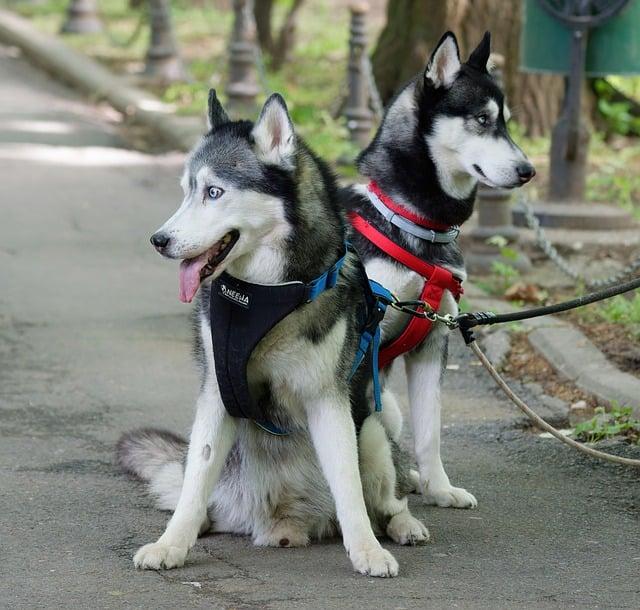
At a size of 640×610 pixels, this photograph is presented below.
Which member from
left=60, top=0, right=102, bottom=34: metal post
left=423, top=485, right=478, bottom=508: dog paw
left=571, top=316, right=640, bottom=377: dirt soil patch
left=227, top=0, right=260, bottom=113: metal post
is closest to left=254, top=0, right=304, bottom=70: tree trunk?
left=227, top=0, right=260, bottom=113: metal post

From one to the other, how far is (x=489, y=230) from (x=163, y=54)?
754 cm

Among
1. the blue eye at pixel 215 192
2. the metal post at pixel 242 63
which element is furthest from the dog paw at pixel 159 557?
the metal post at pixel 242 63

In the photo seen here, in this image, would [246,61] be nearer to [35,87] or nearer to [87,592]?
[35,87]

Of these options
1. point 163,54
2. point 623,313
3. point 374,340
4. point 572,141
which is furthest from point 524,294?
point 163,54

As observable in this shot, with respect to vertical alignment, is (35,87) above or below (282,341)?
below

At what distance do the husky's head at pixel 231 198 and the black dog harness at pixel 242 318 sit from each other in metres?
0.12

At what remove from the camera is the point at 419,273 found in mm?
4781

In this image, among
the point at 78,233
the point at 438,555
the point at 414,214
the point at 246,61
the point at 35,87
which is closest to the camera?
the point at 438,555

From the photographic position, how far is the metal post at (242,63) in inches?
492

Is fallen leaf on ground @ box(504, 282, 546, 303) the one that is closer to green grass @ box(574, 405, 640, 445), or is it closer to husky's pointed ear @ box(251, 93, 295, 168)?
green grass @ box(574, 405, 640, 445)

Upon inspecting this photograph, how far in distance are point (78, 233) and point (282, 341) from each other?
5705 millimetres

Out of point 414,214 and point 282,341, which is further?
point 414,214

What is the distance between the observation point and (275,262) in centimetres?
404

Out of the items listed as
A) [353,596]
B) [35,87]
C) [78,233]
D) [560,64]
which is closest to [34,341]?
[78,233]
